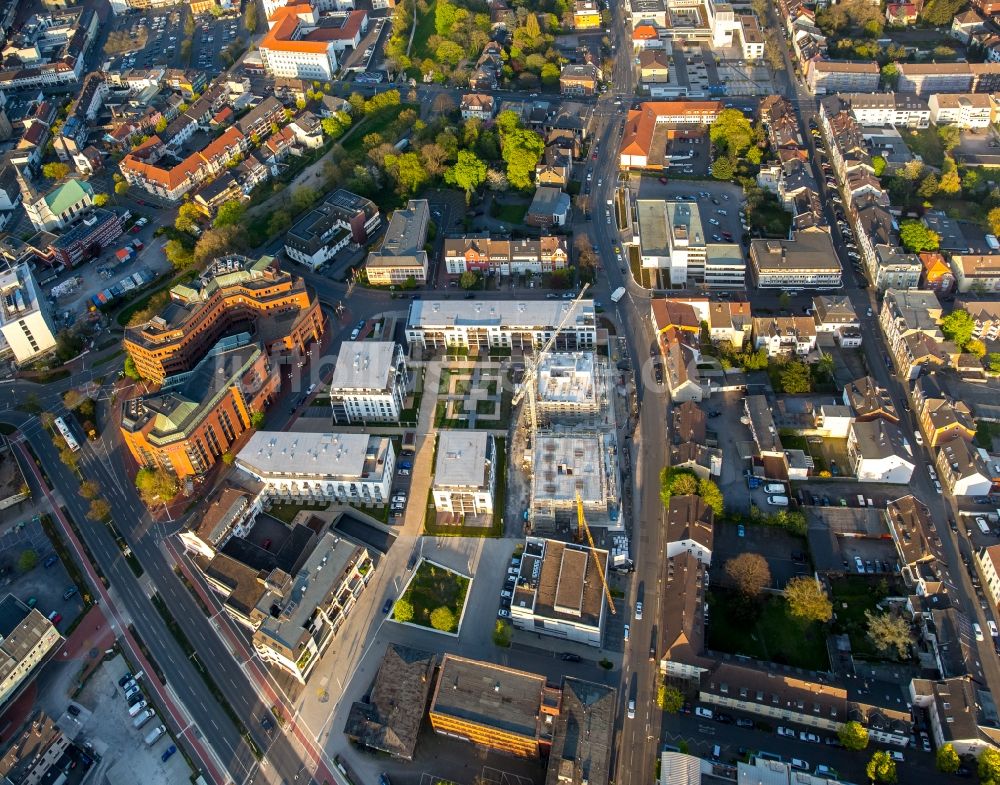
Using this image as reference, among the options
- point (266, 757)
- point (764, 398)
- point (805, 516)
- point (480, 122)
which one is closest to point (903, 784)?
point (805, 516)

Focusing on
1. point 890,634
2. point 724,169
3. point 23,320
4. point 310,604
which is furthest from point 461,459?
point 724,169

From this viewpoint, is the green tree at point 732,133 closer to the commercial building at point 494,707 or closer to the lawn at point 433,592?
the lawn at point 433,592

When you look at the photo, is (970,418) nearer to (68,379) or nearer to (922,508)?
(922,508)

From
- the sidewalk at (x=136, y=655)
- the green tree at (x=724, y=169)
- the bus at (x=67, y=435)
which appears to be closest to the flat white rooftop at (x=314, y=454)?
the sidewalk at (x=136, y=655)

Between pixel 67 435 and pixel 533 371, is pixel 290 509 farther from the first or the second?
pixel 533 371

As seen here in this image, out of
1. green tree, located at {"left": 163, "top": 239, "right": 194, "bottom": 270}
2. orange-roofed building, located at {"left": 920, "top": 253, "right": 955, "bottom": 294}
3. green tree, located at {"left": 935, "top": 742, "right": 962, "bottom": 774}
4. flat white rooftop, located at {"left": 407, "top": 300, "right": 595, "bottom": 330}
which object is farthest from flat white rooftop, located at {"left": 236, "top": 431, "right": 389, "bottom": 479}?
orange-roofed building, located at {"left": 920, "top": 253, "right": 955, "bottom": 294}
